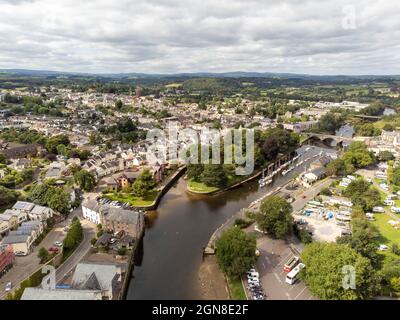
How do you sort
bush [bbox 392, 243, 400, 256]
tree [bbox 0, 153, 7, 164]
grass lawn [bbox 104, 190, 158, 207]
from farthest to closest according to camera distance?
tree [bbox 0, 153, 7, 164]
grass lawn [bbox 104, 190, 158, 207]
bush [bbox 392, 243, 400, 256]

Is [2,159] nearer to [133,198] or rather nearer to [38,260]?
[133,198]

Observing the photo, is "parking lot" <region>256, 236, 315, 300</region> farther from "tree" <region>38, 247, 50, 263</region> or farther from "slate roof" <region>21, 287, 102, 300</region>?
"tree" <region>38, 247, 50, 263</region>

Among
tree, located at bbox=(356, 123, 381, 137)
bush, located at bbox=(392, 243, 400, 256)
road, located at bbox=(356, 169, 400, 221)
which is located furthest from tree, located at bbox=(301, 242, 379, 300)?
tree, located at bbox=(356, 123, 381, 137)


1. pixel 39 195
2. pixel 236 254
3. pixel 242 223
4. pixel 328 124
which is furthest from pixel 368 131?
pixel 39 195

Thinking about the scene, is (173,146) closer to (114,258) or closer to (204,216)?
(204,216)

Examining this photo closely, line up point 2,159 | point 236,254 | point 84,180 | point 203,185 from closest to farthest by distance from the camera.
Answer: point 236,254
point 84,180
point 203,185
point 2,159

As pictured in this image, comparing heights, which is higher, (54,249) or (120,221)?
(120,221)
